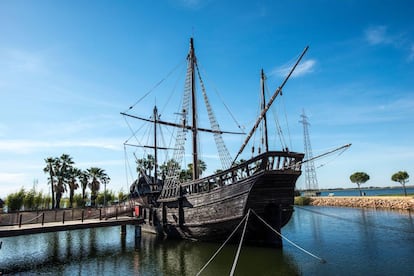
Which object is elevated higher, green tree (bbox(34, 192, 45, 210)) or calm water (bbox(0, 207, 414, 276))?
green tree (bbox(34, 192, 45, 210))

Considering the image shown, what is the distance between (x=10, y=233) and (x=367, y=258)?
60.3 ft

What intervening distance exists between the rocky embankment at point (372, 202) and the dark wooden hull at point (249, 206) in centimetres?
2781

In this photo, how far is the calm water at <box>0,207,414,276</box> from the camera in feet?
36.0

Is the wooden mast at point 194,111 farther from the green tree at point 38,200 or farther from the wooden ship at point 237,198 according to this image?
the green tree at point 38,200

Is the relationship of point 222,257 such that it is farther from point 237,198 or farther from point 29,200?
point 29,200

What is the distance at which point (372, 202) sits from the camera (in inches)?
1555

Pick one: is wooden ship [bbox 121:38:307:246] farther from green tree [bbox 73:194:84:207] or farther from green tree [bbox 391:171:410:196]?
green tree [bbox 391:171:410:196]

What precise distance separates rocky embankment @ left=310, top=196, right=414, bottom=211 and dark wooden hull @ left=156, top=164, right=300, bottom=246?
27805 millimetres

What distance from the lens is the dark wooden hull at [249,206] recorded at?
1366cm

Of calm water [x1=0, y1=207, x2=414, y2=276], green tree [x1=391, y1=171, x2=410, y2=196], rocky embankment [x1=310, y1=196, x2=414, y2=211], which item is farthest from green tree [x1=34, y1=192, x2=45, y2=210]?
green tree [x1=391, y1=171, x2=410, y2=196]

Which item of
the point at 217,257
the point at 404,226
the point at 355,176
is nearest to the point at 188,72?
the point at 217,257

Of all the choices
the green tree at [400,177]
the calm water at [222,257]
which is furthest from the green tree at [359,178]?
the calm water at [222,257]

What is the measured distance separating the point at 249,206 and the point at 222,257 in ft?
9.49

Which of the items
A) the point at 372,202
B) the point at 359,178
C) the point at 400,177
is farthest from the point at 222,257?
the point at 359,178
